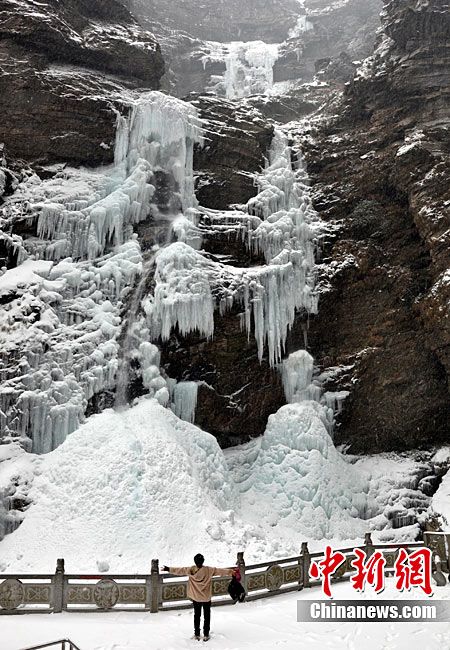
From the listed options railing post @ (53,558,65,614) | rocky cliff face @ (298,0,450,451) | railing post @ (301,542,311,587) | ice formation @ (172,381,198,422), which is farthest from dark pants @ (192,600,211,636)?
rocky cliff face @ (298,0,450,451)

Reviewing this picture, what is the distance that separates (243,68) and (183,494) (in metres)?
44.2

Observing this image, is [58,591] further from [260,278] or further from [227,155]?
[227,155]

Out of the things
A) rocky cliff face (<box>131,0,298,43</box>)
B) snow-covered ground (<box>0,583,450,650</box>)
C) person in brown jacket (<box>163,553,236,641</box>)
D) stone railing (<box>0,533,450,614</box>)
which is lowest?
snow-covered ground (<box>0,583,450,650</box>)

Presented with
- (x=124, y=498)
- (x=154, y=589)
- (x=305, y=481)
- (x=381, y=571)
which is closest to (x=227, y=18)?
(x=305, y=481)

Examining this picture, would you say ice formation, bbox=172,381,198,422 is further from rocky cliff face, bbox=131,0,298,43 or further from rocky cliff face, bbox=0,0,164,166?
rocky cliff face, bbox=131,0,298,43

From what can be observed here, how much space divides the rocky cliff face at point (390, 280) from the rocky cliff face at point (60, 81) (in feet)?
34.2

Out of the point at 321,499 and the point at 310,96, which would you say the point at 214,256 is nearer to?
the point at 321,499

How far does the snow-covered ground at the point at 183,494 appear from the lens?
532 inches

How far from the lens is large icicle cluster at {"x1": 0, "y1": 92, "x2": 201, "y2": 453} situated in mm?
16375

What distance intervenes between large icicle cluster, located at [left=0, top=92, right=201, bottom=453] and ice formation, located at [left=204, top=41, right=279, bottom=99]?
26.0m

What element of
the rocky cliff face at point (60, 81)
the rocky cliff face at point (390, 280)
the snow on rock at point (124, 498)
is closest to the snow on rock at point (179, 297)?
the snow on rock at point (124, 498)

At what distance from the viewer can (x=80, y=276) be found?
18641 mm

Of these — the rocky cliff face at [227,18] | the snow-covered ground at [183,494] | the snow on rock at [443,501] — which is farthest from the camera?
the rocky cliff face at [227,18]

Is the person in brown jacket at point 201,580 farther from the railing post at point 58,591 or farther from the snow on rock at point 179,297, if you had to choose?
the snow on rock at point 179,297
